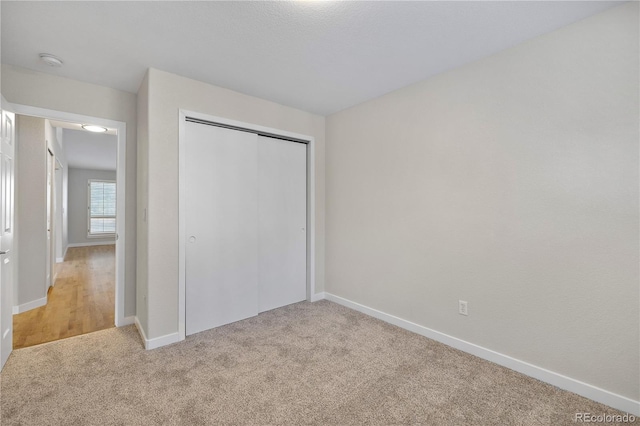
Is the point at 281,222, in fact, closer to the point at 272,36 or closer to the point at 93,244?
the point at 272,36

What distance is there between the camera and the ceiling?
179 cm

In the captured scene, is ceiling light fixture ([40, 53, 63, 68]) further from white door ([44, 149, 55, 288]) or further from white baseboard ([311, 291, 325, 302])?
white baseboard ([311, 291, 325, 302])

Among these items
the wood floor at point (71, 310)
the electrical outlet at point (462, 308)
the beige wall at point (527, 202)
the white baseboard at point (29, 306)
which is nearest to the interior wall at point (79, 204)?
the wood floor at point (71, 310)

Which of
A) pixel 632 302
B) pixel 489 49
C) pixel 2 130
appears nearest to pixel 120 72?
pixel 2 130

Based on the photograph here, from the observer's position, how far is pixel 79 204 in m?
9.27

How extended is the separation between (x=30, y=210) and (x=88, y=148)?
12.8 ft

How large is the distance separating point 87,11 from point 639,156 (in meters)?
3.48

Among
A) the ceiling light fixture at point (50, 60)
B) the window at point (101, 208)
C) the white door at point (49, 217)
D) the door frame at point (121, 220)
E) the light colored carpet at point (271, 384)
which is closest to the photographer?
the light colored carpet at point (271, 384)

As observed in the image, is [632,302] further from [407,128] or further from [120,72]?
[120,72]

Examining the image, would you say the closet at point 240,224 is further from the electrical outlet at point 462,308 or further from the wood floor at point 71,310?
the electrical outlet at point 462,308

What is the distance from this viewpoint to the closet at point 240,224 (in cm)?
282

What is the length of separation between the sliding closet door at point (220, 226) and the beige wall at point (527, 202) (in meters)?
1.41

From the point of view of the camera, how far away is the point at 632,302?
1.73 meters

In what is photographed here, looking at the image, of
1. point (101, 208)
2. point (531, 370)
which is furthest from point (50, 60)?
point (101, 208)
